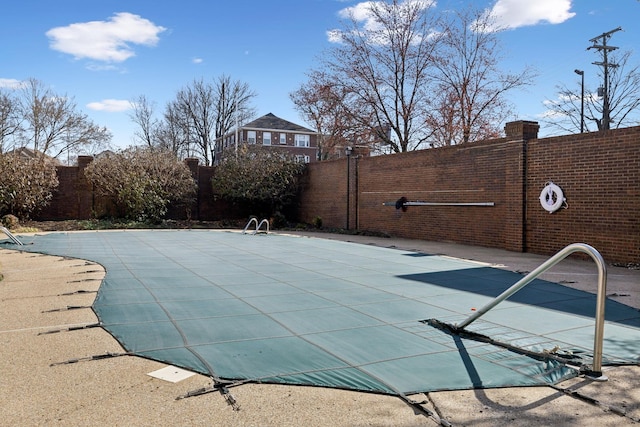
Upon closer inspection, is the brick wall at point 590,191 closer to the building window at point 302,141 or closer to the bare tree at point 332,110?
the bare tree at point 332,110

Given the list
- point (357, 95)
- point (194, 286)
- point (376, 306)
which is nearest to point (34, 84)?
point (357, 95)

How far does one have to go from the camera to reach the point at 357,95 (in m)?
25.1

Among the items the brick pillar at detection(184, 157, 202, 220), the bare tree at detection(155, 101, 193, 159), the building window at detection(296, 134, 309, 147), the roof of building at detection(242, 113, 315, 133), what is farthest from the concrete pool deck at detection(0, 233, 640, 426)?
the building window at detection(296, 134, 309, 147)

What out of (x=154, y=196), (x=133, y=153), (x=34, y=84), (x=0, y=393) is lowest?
(x=0, y=393)

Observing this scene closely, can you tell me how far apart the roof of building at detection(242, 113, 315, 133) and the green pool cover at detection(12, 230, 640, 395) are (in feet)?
152

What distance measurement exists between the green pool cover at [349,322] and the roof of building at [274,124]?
46.2 meters

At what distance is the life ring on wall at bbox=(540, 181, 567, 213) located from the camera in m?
11.2

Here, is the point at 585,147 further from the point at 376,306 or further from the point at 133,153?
the point at 133,153

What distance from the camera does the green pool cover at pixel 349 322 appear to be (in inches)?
149

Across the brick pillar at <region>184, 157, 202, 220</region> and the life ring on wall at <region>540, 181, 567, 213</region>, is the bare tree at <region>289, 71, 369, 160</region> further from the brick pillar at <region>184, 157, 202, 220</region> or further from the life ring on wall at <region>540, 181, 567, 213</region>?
the life ring on wall at <region>540, 181, 567, 213</region>

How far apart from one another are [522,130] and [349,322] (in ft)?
29.1

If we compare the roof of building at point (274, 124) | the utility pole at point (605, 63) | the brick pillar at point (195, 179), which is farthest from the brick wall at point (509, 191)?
the roof of building at point (274, 124)

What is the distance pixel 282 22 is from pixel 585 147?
39.1 feet

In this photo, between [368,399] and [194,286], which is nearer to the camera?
[368,399]
